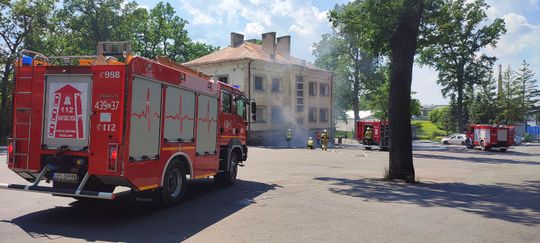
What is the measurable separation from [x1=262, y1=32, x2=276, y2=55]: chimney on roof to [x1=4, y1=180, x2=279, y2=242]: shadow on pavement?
38.7 m

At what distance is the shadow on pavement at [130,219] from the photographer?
6.48m

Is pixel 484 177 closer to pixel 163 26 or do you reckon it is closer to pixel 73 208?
pixel 73 208

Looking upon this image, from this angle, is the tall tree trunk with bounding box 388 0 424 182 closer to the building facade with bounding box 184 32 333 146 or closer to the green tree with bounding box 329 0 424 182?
the green tree with bounding box 329 0 424 182

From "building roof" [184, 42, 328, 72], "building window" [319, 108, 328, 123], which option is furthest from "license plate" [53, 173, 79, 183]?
"building window" [319, 108, 328, 123]

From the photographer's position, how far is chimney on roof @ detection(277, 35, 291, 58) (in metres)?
49.6

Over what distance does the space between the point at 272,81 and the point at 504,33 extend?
3015 cm

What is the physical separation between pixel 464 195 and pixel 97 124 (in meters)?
8.90

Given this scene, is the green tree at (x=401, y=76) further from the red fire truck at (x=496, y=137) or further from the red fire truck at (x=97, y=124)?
the red fire truck at (x=496, y=137)

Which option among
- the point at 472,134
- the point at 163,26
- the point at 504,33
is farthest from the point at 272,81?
the point at 504,33

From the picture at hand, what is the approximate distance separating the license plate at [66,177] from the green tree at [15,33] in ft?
117

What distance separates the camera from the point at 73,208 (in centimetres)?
834

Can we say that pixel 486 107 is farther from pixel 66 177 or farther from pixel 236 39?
pixel 66 177

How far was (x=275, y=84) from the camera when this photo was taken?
43.2 meters

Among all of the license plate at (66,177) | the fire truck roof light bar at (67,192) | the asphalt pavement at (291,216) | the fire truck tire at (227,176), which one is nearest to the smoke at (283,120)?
the fire truck tire at (227,176)
